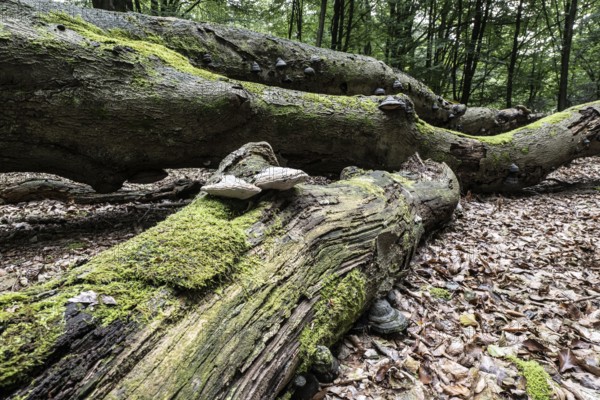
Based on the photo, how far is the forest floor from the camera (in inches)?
90.9

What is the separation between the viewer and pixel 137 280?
72.0 inches

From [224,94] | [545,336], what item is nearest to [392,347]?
[545,336]

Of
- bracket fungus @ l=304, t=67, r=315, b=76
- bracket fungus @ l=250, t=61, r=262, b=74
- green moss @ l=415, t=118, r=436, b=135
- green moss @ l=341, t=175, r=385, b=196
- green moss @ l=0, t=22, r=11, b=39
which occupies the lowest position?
green moss @ l=341, t=175, r=385, b=196

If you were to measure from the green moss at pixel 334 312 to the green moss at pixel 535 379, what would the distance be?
1255mm

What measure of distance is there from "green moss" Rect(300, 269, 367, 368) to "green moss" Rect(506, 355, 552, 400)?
1.25 m

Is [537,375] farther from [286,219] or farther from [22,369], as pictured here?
[22,369]

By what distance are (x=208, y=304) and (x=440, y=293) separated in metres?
2.74

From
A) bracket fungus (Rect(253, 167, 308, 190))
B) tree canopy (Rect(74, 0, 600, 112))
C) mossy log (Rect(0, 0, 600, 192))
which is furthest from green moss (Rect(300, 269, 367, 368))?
tree canopy (Rect(74, 0, 600, 112))

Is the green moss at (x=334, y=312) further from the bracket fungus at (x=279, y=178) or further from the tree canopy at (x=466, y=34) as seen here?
the tree canopy at (x=466, y=34)

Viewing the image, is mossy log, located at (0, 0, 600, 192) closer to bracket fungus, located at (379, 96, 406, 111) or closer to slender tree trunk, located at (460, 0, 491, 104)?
bracket fungus, located at (379, 96, 406, 111)

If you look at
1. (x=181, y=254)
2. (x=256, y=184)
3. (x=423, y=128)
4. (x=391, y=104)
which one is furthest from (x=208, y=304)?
(x=423, y=128)

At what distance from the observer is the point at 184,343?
165 centimetres

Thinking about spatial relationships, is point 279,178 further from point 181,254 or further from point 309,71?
point 309,71

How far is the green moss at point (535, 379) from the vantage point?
2.12 meters
